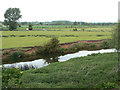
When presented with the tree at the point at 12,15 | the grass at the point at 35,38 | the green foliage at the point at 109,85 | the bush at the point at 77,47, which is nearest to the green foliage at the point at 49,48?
the grass at the point at 35,38

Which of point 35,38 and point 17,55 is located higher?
point 35,38

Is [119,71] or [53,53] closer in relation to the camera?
[119,71]


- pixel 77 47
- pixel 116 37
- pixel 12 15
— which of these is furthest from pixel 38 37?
pixel 12 15

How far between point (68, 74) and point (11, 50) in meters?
11.1

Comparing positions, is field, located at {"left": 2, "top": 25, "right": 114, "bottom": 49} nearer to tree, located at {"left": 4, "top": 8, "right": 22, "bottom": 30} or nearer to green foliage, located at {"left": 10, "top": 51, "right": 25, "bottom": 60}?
green foliage, located at {"left": 10, "top": 51, "right": 25, "bottom": 60}

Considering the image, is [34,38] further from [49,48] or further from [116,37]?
[116,37]

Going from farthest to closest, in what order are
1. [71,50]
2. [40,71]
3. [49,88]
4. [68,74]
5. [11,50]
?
1. [71,50]
2. [11,50]
3. [40,71]
4. [68,74]
5. [49,88]

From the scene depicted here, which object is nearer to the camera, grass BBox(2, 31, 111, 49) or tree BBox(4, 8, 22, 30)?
grass BBox(2, 31, 111, 49)

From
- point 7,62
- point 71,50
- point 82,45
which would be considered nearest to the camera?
point 7,62

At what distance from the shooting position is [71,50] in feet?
63.7

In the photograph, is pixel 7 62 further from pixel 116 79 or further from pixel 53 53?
pixel 116 79

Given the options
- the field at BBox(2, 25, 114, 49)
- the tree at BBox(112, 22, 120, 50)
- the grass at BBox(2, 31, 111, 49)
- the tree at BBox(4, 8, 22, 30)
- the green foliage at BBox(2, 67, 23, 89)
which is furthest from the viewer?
the tree at BBox(4, 8, 22, 30)

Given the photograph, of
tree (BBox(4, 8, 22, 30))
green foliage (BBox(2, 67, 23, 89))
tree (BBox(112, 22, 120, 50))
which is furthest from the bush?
tree (BBox(4, 8, 22, 30))

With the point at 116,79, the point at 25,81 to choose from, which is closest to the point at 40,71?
the point at 25,81
